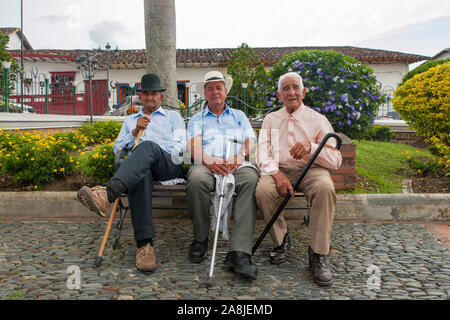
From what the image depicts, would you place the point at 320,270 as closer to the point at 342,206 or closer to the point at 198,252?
the point at 198,252

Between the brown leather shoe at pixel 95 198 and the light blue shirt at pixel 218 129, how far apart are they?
1048 millimetres

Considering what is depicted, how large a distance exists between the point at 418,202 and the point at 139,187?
3.06 m

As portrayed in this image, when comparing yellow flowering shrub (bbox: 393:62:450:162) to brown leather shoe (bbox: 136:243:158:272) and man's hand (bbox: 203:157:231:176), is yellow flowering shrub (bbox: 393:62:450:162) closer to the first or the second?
man's hand (bbox: 203:157:231:176)

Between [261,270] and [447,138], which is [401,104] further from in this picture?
[261,270]

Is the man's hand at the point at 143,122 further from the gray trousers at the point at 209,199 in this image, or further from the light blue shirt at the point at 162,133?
the gray trousers at the point at 209,199

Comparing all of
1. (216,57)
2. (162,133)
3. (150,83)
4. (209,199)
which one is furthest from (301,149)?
(216,57)

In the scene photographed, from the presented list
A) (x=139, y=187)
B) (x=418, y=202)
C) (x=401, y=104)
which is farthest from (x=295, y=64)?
(x=139, y=187)

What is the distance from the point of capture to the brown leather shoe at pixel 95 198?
8.50 ft

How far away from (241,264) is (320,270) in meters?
0.57

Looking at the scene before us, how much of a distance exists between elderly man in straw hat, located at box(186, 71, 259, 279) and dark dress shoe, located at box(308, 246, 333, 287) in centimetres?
43

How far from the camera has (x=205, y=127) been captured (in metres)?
3.45

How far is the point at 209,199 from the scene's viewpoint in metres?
2.99

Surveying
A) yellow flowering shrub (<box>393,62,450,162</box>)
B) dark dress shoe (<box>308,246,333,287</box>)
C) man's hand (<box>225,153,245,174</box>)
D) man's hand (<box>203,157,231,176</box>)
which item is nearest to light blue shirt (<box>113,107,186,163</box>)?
man's hand (<box>203,157,231,176</box>)

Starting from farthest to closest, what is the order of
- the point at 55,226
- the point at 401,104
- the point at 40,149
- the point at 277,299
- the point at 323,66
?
the point at 401,104 < the point at 323,66 < the point at 40,149 < the point at 55,226 < the point at 277,299
